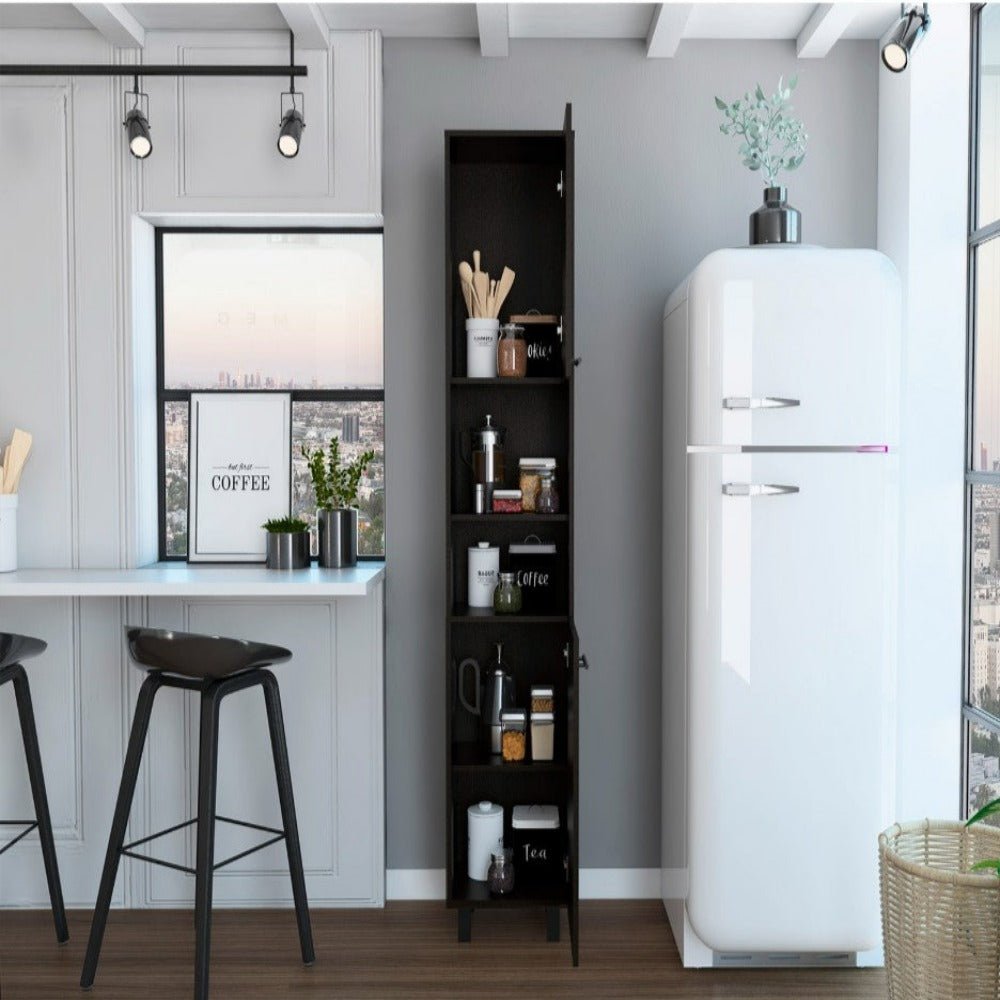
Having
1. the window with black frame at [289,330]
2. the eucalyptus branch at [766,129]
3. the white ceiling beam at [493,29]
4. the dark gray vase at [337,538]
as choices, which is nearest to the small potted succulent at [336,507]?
the dark gray vase at [337,538]

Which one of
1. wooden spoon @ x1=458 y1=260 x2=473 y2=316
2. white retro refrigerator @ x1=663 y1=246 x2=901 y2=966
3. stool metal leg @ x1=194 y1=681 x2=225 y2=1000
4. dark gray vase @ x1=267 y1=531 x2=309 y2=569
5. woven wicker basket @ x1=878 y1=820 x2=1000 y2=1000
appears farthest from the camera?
dark gray vase @ x1=267 y1=531 x2=309 y2=569

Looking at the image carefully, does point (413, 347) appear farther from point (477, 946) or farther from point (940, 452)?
point (477, 946)

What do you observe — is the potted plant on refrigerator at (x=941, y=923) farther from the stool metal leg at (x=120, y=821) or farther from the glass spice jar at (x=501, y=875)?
the stool metal leg at (x=120, y=821)

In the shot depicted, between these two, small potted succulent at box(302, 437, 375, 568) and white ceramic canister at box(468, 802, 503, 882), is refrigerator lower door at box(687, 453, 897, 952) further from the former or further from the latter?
small potted succulent at box(302, 437, 375, 568)

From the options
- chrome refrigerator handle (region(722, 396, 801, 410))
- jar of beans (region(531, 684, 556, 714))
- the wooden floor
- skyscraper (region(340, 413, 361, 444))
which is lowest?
the wooden floor

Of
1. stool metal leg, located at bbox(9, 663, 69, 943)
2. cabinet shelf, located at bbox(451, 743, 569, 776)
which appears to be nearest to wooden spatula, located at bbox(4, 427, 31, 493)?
stool metal leg, located at bbox(9, 663, 69, 943)

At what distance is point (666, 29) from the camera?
303 cm

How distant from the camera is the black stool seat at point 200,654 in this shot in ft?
8.54

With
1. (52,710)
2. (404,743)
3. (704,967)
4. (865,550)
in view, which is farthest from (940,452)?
(52,710)

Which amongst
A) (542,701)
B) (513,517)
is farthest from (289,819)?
(513,517)

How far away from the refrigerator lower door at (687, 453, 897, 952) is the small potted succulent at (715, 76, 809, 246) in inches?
25.4

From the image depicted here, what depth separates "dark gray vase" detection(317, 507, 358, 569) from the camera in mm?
3174

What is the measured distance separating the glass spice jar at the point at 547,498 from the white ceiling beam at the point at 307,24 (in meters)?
1.49

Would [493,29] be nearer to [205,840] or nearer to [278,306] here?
[278,306]
